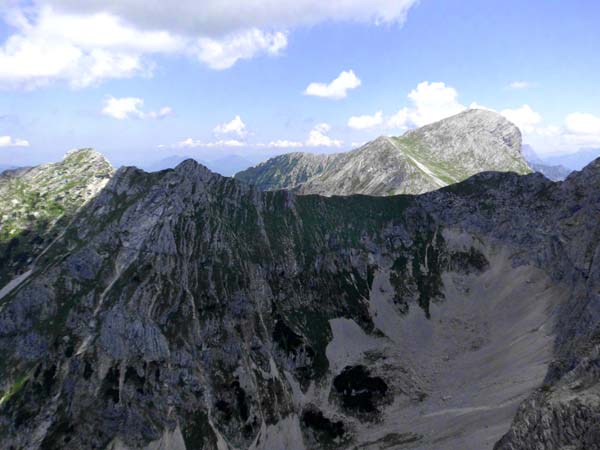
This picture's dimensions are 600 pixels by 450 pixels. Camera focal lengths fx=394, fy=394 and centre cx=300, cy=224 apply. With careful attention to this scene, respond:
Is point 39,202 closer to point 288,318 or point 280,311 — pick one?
point 280,311

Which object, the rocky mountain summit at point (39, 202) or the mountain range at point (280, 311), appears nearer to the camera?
the mountain range at point (280, 311)

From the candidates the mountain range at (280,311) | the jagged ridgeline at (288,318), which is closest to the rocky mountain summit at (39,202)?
the mountain range at (280,311)

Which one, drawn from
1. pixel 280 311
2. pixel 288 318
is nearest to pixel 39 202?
pixel 280 311

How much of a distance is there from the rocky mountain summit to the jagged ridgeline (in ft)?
25.3

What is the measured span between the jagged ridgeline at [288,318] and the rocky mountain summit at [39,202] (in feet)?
25.3

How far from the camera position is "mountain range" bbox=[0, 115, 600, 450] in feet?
337

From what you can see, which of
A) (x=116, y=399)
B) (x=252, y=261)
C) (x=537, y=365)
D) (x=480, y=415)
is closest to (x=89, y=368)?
(x=116, y=399)

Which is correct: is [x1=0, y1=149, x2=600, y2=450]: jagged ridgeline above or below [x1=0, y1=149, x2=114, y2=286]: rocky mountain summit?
below

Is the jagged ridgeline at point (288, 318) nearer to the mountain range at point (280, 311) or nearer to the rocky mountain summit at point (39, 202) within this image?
the mountain range at point (280, 311)

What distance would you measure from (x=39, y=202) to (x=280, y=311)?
115549 millimetres

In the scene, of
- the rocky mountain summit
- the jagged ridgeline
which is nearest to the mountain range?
the jagged ridgeline

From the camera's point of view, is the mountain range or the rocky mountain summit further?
the rocky mountain summit

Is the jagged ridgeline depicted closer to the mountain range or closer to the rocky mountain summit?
the mountain range

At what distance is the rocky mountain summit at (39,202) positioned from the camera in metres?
148
